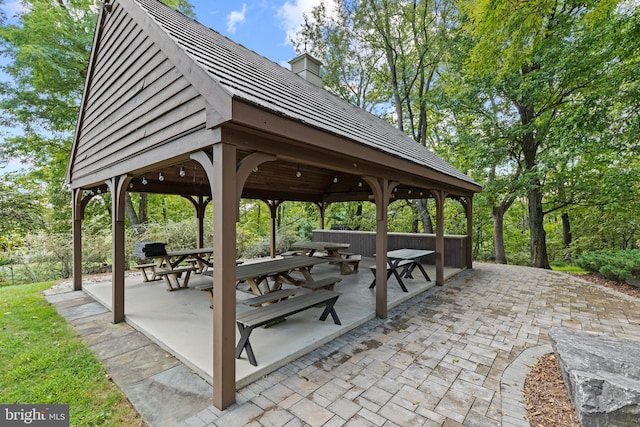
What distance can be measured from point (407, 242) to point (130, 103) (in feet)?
25.4

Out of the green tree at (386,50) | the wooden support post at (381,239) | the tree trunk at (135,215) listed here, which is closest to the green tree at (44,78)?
the tree trunk at (135,215)

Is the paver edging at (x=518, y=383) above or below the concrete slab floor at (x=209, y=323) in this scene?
below

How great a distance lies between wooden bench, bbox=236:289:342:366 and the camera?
2625 millimetres

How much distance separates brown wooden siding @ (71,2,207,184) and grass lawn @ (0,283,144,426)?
90.0 inches

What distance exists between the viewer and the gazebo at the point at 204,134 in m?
2.22

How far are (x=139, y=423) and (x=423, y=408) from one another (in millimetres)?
2225

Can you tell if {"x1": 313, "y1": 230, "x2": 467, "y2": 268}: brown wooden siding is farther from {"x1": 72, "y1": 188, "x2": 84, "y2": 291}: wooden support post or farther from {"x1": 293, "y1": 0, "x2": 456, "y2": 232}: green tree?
{"x1": 72, "y1": 188, "x2": 84, "y2": 291}: wooden support post

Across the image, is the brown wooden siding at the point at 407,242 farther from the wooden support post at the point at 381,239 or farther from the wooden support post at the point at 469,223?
the wooden support post at the point at 381,239

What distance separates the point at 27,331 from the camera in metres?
3.65

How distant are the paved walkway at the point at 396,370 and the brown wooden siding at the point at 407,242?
3165mm

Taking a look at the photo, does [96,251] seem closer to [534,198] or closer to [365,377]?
[365,377]

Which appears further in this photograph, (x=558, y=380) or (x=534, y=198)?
(x=534, y=198)

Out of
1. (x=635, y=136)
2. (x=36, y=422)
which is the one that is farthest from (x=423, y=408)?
(x=635, y=136)

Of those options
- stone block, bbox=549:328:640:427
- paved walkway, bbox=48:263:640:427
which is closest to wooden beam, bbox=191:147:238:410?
paved walkway, bbox=48:263:640:427
